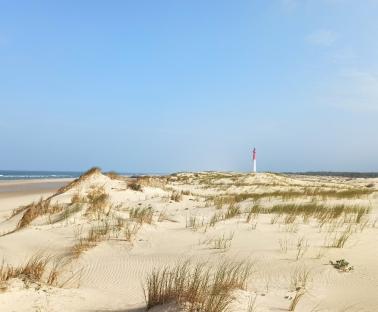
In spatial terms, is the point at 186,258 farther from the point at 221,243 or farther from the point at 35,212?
the point at 35,212

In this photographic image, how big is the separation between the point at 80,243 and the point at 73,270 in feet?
3.46

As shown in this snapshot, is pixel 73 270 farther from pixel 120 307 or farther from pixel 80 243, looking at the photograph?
pixel 120 307

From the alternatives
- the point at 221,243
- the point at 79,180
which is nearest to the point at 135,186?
the point at 79,180

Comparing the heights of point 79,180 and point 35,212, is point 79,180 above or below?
above

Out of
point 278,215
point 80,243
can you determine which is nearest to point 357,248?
point 278,215

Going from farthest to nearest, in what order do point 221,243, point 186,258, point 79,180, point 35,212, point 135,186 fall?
point 135,186, point 79,180, point 35,212, point 221,243, point 186,258

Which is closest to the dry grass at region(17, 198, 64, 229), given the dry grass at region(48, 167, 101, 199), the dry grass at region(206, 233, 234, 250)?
the dry grass at region(206, 233, 234, 250)

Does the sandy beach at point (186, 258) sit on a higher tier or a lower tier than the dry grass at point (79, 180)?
lower

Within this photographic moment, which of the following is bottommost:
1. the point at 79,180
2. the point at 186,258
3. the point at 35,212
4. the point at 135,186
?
the point at 186,258

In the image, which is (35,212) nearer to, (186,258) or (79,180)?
(186,258)

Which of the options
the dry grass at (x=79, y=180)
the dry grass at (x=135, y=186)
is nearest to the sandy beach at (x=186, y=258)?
the dry grass at (x=79, y=180)

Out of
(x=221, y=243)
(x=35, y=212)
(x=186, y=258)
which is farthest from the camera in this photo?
(x=35, y=212)

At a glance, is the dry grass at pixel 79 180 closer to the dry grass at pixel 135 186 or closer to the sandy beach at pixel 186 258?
the dry grass at pixel 135 186

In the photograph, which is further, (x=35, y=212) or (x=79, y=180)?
(x=79, y=180)
